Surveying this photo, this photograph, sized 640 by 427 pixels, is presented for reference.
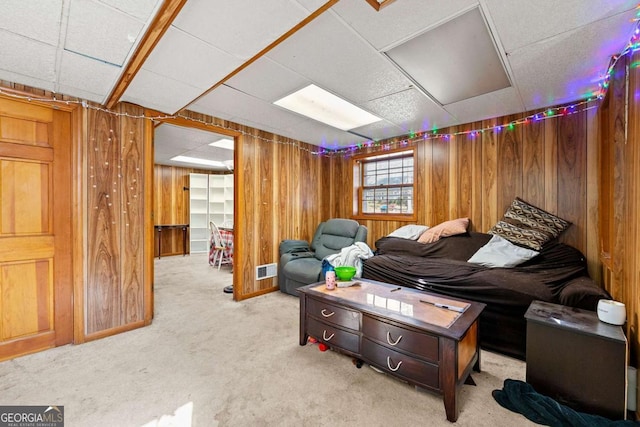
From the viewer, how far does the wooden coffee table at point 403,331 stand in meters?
1.53

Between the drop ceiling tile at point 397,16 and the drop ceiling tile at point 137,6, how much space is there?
3.09 feet

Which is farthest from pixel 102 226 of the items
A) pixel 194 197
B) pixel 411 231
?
pixel 194 197

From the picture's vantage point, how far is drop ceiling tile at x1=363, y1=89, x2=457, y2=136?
2.72 m

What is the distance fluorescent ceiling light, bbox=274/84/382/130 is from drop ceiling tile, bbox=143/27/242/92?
0.83 m

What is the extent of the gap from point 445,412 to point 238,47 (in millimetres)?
2598

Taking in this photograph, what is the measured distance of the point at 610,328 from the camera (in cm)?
152

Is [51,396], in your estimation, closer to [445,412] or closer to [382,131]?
[445,412]

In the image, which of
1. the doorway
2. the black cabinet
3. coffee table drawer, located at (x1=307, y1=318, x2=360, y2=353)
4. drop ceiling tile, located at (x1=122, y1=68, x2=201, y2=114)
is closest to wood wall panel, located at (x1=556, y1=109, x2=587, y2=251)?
the black cabinet

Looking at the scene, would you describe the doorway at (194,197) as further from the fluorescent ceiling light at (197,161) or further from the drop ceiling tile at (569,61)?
the drop ceiling tile at (569,61)

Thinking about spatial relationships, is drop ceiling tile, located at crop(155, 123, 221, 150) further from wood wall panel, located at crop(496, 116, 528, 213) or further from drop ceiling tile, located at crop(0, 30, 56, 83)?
wood wall panel, located at crop(496, 116, 528, 213)

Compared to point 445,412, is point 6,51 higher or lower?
higher

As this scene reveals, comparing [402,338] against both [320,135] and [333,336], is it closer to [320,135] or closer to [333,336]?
[333,336]

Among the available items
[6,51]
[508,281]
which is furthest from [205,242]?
[508,281]

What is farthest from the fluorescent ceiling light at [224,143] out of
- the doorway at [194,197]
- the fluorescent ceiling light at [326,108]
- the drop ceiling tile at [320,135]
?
the fluorescent ceiling light at [326,108]
